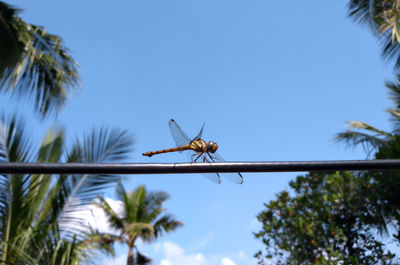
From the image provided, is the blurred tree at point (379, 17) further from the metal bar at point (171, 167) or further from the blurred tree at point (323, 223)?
the metal bar at point (171, 167)

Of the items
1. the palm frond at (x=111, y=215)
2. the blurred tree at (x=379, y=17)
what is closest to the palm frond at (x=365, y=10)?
the blurred tree at (x=379, y=17)

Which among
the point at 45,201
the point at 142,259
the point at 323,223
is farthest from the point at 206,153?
the point at 142,259

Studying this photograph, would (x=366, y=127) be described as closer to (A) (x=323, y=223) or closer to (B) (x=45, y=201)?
(A) (x=323, y=223)

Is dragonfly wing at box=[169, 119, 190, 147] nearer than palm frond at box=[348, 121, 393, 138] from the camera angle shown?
Yes

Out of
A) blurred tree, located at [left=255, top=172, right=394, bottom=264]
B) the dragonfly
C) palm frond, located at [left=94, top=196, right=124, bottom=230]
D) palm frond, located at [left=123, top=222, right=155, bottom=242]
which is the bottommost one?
the dragonfly

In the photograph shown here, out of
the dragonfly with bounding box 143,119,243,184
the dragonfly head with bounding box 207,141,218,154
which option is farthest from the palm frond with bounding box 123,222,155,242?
the dragonfly head with bounding box 207,141,218,154

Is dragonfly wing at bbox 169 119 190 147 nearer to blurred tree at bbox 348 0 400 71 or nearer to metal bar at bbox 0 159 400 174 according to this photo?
metal bar at bbox 0 159 400 174

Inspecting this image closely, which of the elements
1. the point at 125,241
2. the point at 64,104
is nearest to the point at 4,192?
the point at 64,104
